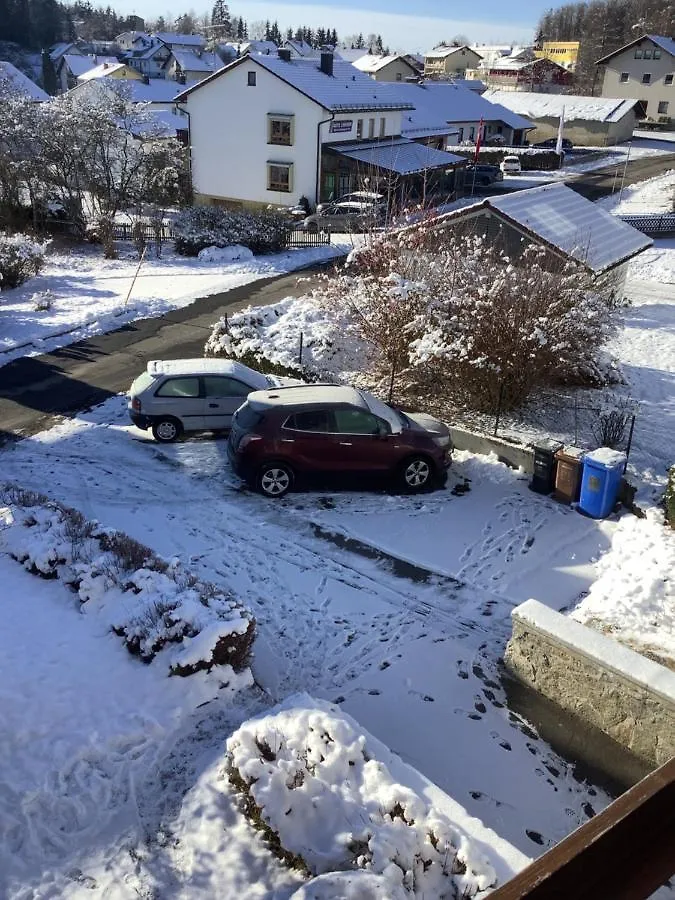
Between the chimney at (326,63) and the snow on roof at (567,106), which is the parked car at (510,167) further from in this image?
the snow on roof at (567,106)

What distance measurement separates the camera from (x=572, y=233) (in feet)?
73.5

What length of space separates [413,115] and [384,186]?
56.6 ft

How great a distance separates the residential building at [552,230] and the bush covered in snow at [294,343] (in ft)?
17.1

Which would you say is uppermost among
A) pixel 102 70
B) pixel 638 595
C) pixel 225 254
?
pixel 102 70

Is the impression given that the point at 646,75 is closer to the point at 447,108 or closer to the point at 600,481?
the point at 447,108

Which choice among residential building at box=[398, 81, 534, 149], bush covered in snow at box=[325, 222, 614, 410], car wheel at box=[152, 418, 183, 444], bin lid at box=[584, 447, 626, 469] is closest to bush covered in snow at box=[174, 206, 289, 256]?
bush covered in snow at box=[325, 222, 614, 410]

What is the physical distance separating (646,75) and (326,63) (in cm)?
5826

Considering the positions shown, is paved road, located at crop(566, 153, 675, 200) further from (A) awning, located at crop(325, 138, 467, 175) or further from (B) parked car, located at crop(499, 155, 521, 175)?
(A) awning, located at crop(325, 138, 467, 175)

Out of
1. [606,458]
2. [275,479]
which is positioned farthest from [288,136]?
[606,458]

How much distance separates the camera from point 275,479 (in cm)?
1223

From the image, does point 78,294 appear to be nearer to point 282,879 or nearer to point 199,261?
point 199,261

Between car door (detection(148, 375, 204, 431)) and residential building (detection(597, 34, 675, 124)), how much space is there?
274 feet

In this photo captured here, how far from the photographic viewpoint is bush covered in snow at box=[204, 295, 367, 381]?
55.8 feet

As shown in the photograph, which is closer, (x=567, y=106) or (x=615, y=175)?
(x=615, y=175)
